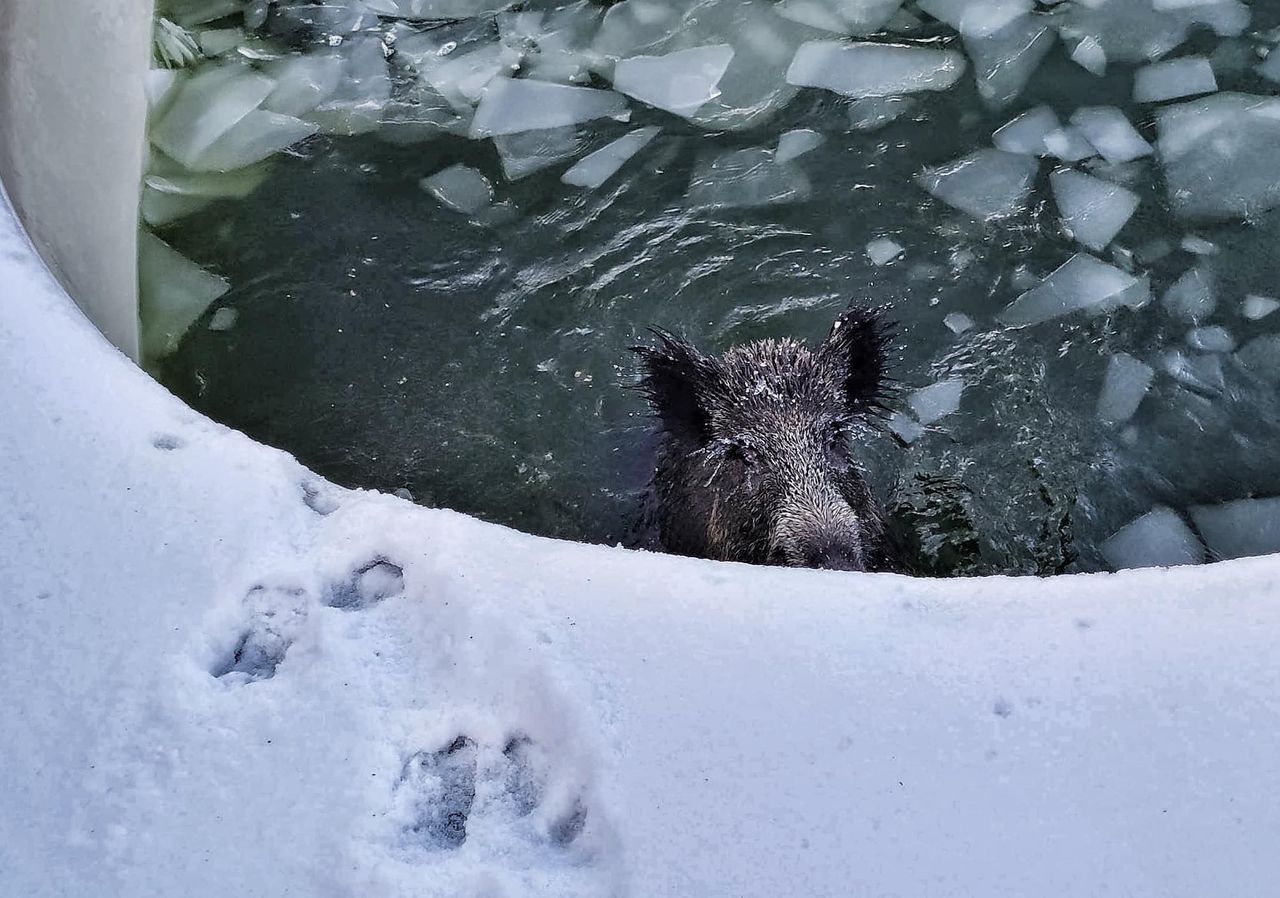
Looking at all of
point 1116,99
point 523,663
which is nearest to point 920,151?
point 1116,99

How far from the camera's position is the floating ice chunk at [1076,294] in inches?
148

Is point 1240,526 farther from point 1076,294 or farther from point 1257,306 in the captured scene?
point 1076,294

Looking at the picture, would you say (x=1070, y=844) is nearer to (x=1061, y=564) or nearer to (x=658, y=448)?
(x=1061, y=564)

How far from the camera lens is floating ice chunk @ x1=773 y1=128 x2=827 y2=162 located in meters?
4.15

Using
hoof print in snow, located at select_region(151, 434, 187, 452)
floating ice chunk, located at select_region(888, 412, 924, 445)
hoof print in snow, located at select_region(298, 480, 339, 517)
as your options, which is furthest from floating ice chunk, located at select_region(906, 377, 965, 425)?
hoof print in snow, located at select_region(151, 434, 187, 452)

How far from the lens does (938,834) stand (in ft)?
6.05

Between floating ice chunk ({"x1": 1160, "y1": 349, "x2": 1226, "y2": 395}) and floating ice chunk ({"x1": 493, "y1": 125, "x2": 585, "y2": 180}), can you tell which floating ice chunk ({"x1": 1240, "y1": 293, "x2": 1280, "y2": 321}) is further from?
floating ice chunk ({"x1": 493, "y1": 125, "x2": 585, "y2": 180})

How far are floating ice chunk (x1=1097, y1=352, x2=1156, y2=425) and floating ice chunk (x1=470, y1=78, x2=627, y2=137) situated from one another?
188cm

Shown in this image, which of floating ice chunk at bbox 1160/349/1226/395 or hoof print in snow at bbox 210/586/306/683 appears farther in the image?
floating ice chunk at bbox 1160/349/1226/395

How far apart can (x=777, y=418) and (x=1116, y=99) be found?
1887 millimetres

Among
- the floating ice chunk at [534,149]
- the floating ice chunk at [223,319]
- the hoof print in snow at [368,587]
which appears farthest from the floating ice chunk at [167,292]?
the hoof print in snow at [368,587]

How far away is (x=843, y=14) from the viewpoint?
176 inches

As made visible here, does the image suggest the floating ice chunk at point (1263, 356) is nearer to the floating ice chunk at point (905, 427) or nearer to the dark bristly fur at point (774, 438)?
the floating ice chunk at point (905, 427)

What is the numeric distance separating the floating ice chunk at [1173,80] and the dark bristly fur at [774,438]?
5.28ft
